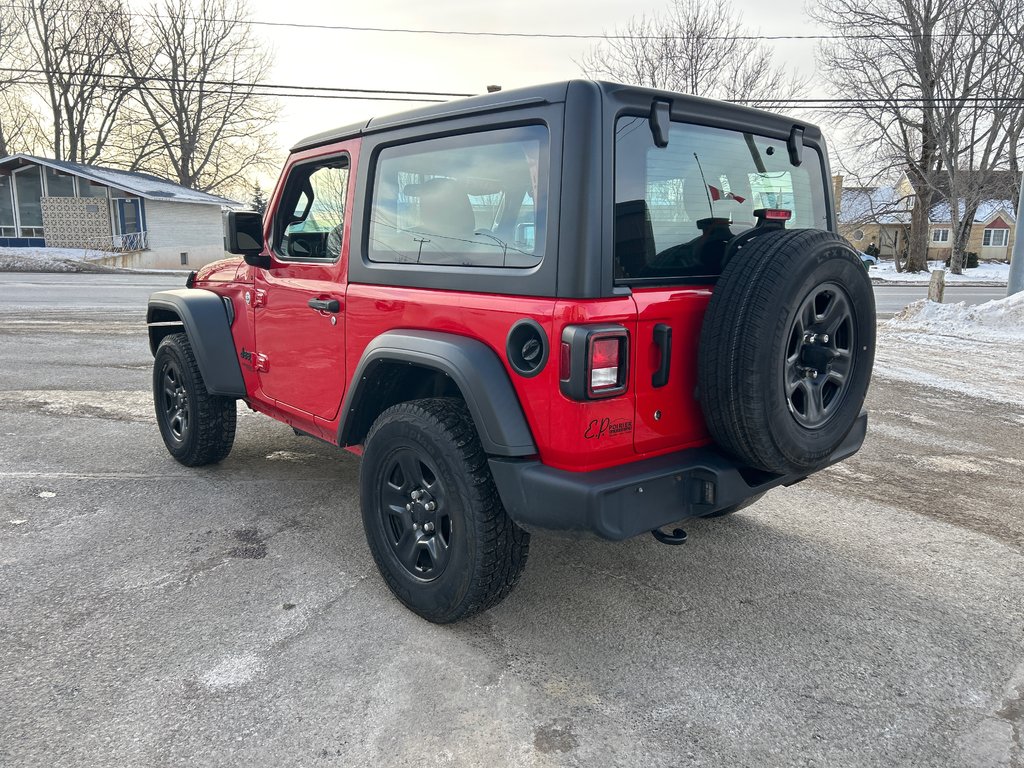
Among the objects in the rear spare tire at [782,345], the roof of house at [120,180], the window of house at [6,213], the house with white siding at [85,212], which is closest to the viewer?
the rear spare tire at [782,345]

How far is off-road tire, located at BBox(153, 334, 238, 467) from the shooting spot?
4.54 meters

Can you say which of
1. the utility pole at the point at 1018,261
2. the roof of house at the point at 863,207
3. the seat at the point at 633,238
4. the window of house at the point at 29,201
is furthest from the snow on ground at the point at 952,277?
the window of house at the point at 29,201

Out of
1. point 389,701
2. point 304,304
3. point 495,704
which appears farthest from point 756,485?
point 304,304

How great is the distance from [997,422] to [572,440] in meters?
5.35

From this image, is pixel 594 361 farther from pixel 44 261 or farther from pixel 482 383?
pixel 44 261

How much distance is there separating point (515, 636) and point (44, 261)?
2909cm

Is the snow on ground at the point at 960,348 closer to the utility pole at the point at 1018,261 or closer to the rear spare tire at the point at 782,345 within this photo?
the utility pole at the point at 1018,261

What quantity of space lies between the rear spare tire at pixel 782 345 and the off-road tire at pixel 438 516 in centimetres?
86

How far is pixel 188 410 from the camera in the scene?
4652 millimetres

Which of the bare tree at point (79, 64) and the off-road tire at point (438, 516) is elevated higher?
the bare tree at point (79, 64)

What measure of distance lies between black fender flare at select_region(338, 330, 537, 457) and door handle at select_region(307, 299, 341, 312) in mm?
665

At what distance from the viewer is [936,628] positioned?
2973 mm

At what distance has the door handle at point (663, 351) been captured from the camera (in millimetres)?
2582

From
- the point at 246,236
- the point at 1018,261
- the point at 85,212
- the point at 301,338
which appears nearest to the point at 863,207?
the point at 1018,261
